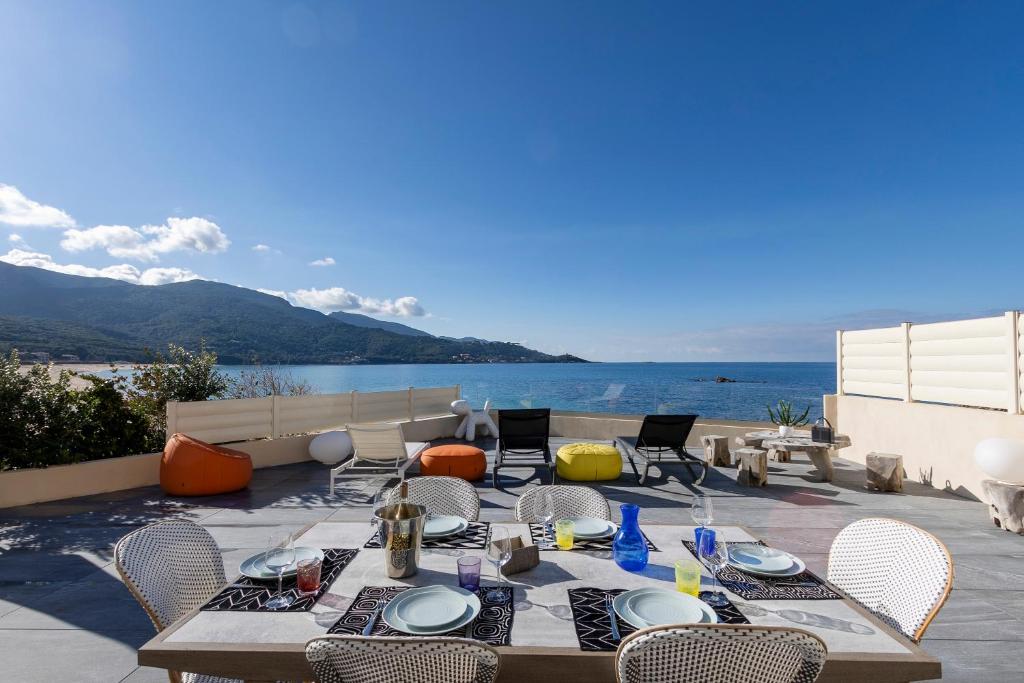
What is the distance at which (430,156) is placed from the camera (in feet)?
36.2

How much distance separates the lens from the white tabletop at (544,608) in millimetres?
1182

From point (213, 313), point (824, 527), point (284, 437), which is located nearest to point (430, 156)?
point (284, 437)

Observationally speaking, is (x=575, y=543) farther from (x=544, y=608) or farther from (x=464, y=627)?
(x=464, y=627)

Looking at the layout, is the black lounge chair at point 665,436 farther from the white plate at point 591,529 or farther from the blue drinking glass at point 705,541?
the blue drinking glass at point 705,541

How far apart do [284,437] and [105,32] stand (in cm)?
616

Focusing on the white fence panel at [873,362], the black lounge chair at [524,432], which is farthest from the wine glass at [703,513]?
the white fence panel at [873,362]

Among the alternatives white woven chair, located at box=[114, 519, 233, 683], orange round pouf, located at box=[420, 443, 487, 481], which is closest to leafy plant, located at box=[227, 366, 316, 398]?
orange round pouf, located at box=[420, 443, 487, 481]

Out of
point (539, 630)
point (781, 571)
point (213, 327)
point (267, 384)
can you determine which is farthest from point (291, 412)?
point (213, 327)

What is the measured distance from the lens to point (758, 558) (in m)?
1.71

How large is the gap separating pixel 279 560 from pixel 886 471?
21.4 ft

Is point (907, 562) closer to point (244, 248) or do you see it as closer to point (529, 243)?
point (529, 243)

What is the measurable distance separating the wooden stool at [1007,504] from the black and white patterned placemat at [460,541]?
4941 millimetres

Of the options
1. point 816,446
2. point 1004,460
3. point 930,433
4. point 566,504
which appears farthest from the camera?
point 816,446

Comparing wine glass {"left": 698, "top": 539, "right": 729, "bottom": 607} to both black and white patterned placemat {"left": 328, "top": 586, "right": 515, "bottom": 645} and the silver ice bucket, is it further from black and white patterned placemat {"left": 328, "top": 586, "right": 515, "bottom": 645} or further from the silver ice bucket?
the silver ice bucket
